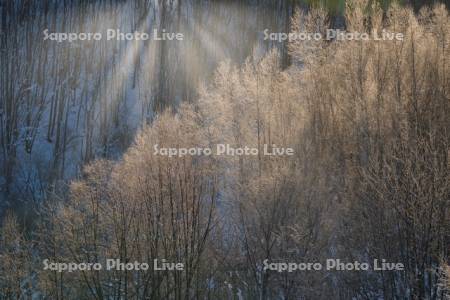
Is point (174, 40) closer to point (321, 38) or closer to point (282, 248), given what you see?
point (321, 38)

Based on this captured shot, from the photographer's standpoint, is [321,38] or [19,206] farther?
[19,206]

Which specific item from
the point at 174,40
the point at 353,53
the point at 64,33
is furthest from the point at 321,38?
the point at 64,33

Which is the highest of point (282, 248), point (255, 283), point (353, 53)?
point (353, 53)

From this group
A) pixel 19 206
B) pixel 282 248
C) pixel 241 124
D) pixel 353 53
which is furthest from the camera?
pixel 19 206

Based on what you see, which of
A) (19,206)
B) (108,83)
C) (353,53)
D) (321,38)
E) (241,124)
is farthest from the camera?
(108,83)

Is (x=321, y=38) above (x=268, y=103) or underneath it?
above

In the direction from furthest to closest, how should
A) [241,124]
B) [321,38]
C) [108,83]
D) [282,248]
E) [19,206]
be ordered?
[108,83] < [19,206] < [321,38] < [241,124] < [282,248]

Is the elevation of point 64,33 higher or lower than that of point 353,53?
higher

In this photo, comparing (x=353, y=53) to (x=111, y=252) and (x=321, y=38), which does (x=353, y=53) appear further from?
(x=111, y=252)

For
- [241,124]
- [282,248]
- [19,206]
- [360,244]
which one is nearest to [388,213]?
[360,244]
